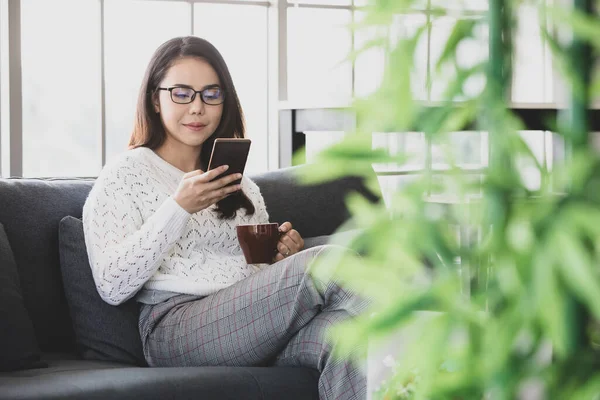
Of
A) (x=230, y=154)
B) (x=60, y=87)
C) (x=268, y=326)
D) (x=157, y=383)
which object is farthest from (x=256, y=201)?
(x=60, y=87)

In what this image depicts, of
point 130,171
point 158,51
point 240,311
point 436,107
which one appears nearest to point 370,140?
point 436,107

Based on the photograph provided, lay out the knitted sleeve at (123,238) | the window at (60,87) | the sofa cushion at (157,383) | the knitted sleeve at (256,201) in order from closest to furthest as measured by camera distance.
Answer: the sofa cushion at (157,383) < the knitted sleeve at (123,238) < the knitted sleeve at (256,201) < the window at (60,87)

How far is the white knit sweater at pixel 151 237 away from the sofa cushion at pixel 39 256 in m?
0.12

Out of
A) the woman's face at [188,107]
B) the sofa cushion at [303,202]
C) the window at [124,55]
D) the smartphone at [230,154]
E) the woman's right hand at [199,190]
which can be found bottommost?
the sofa cushion at [303,202]

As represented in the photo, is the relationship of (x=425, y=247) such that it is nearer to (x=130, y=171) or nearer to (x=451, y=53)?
(x=451, y=53)

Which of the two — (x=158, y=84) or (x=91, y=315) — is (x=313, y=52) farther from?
(x=91, y=315)

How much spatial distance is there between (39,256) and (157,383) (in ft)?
2.02

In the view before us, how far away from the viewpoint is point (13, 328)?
84.9 inches

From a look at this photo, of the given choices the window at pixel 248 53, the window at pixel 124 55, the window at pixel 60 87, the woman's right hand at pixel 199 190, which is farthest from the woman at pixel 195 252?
the window at pixel 248 53

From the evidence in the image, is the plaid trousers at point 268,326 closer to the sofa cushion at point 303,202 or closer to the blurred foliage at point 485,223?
the sofa cushion at point 303,202

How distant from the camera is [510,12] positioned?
66 cm

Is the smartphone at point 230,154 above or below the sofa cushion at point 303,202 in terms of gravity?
above

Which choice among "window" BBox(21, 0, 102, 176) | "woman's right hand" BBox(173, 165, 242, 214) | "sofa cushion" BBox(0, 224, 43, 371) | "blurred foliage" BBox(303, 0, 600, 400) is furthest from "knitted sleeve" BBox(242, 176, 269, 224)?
"window" BBox(21, 0, 102, 176)

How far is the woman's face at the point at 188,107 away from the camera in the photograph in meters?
2.67
